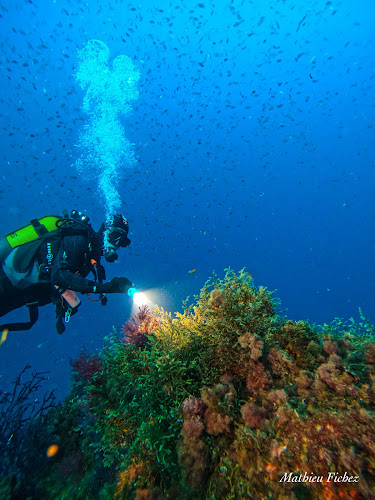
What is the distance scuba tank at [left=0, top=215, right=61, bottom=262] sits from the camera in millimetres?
5410

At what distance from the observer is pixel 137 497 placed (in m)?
2.26

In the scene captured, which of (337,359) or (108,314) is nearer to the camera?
(337,359)

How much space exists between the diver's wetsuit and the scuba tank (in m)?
0.15

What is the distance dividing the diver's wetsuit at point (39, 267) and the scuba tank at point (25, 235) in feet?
0.50

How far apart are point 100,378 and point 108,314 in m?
76.5

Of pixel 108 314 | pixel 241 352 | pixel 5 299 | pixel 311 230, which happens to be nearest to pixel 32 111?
pixel 108 314

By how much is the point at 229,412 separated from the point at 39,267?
462 centimetres

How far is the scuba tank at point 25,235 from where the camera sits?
541 cm

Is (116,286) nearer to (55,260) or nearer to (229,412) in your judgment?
(55,260)

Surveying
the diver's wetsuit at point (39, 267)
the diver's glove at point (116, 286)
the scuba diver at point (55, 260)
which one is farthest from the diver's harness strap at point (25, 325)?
the diver's glove at point (116, 286)

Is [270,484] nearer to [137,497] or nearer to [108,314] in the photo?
[137,497]

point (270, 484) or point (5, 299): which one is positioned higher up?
point (5, 299)

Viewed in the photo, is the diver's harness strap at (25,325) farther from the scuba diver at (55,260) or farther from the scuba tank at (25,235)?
the scuba tank at (25,235)

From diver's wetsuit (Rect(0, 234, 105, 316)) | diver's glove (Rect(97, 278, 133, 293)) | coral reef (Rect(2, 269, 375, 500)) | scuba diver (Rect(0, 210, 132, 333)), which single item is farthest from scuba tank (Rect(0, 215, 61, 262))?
coral reef (Rect(2, 269, 375, 500))
